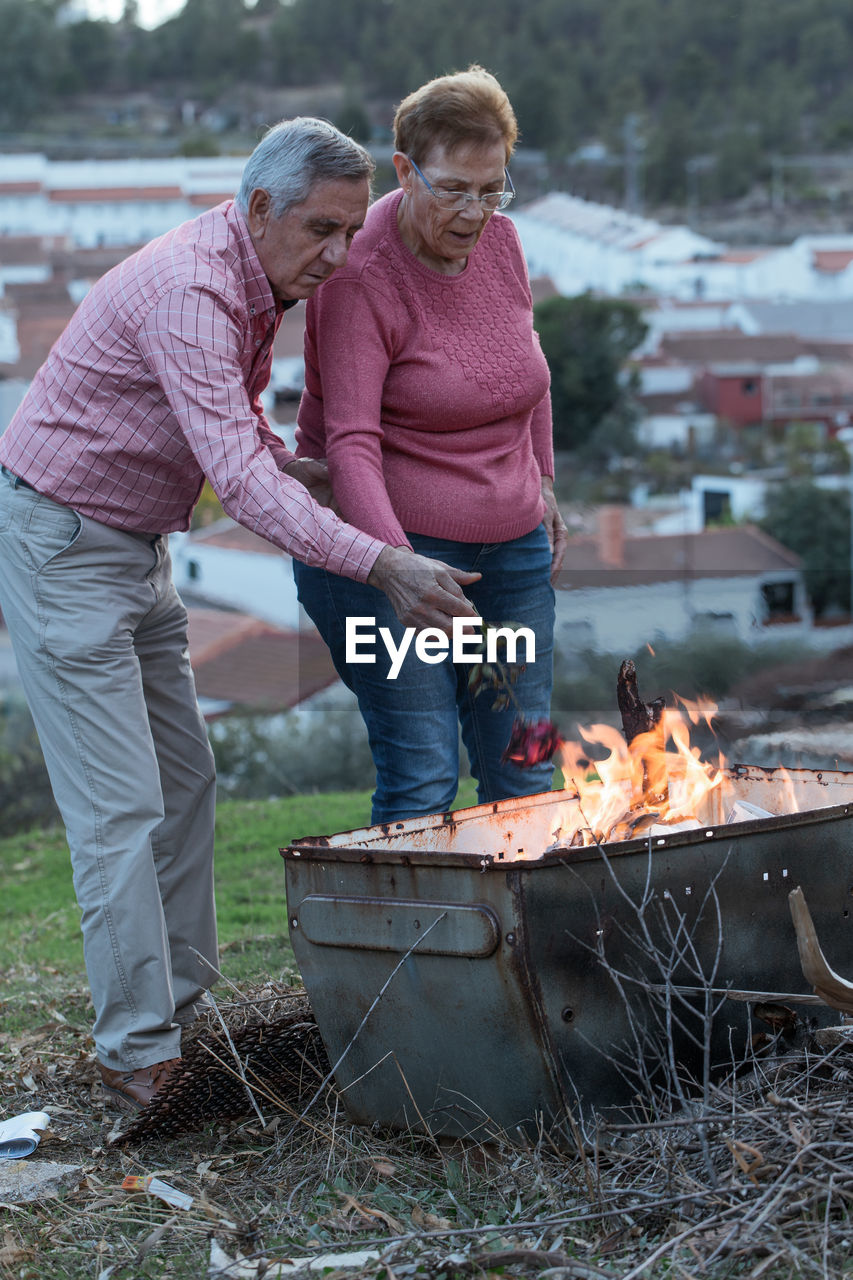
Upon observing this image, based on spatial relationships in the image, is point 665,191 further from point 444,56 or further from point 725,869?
point 725,869

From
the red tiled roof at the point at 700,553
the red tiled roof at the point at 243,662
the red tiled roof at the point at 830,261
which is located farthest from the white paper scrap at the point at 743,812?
the red tiled roof at the point at 830,261

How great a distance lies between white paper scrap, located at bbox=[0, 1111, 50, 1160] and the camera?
2.90 metres

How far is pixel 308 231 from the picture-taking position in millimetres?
2779

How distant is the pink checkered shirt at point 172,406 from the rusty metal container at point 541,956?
0.61 m

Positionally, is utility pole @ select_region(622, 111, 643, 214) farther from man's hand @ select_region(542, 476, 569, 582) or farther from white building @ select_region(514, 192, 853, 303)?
man's hand @ select_region(542, 476, 569, 582)

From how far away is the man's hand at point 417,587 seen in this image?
8.77 feet

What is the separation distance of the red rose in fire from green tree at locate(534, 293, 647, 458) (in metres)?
41.1

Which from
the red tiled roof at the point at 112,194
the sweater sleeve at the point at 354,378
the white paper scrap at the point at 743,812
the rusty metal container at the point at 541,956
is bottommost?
the rusty metal container at the point at 541,956

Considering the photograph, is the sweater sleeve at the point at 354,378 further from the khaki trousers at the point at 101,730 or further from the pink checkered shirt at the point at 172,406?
the khaki trousers at the point at 101,730

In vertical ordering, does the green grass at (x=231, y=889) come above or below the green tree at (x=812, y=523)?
below

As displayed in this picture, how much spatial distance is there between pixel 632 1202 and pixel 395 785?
1.06 metres

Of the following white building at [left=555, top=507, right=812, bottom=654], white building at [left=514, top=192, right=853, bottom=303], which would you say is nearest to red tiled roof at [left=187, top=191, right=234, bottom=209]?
white building at [left=514, top=192, right=853, bottom=303]

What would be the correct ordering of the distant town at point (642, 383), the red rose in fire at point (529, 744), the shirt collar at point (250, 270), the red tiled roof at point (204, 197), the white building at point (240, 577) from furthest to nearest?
the red tiled roof at point (204, 197), the white building at point (240, 577), the distant town at point (642, 383), the red rose in fire at point (529, 744), the shirt collar at point (250, 270)

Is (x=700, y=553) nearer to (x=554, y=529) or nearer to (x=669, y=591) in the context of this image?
(x=669, y=591)
